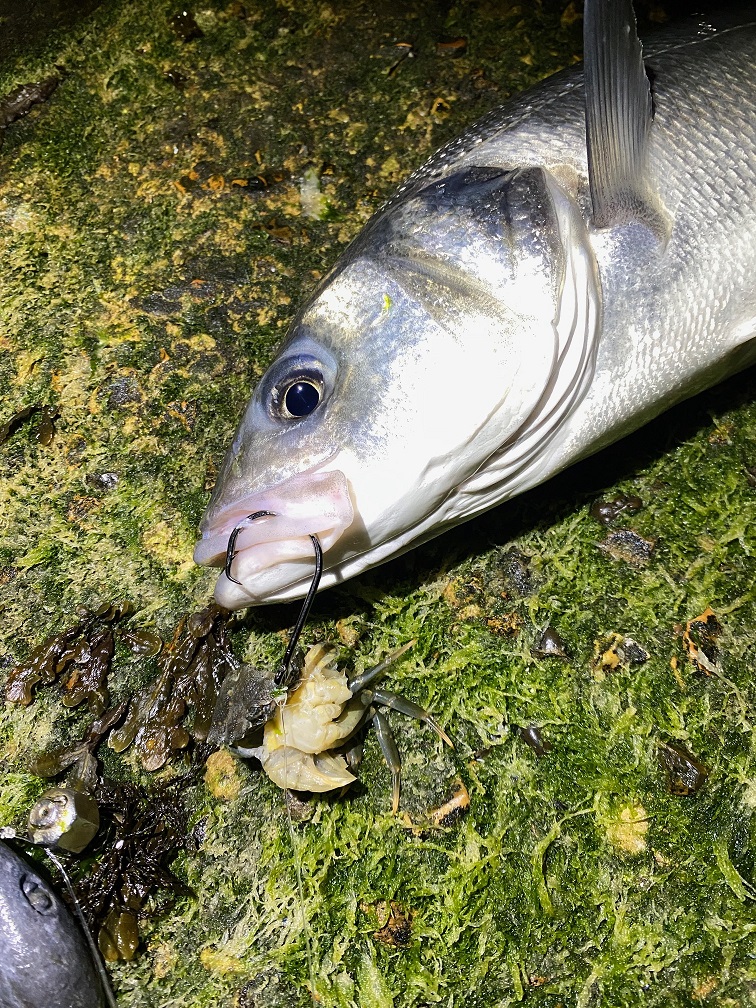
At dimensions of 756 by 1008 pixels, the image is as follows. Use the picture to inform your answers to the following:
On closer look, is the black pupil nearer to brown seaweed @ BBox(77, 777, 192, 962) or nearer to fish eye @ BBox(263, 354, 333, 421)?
fish eye @ BBox(263, 354, 333, 421)

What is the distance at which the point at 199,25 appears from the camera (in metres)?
3.09

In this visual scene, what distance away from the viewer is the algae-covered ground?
1.96 m

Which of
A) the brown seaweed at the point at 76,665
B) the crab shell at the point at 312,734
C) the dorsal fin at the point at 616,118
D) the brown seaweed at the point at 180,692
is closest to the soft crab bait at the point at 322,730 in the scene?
the crab shell at the point at 312,734

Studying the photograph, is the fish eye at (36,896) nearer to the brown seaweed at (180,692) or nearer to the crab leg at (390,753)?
the brown seaweed at (180,692)

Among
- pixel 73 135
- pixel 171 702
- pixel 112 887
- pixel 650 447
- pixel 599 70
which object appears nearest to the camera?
pixel 599 70

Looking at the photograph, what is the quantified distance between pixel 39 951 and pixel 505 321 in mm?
1798

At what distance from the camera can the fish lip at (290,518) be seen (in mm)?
1714

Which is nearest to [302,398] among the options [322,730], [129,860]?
[322,730]

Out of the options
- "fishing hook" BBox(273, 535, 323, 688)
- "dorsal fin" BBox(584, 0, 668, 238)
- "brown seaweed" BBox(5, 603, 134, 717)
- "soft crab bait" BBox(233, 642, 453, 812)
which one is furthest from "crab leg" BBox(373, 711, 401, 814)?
"dorsal fin" BBox(584, 0, 668, 238)

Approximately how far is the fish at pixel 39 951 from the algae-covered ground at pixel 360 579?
0.44 ft

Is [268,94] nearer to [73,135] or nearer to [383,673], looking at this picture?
[73,135]

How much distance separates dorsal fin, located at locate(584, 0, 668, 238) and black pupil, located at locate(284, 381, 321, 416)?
2.54 ft

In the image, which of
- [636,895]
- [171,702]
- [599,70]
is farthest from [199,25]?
[636,895]

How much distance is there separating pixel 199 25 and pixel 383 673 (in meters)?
2.58
